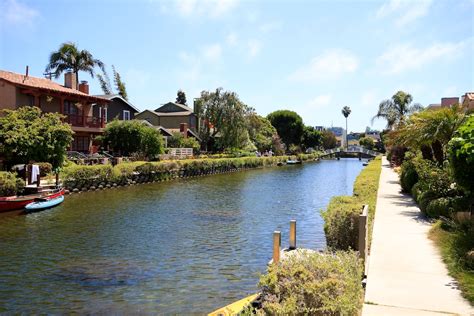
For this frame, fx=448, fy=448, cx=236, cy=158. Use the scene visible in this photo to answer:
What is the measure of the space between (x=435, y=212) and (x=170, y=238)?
362 inches

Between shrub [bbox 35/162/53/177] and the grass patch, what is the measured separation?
2138 centimetres

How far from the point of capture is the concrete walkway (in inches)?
280

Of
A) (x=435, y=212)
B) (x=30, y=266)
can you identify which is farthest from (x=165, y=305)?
(x=435, y=212)

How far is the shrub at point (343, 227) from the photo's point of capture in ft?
34.2

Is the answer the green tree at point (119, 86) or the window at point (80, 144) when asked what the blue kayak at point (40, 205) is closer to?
the window at point (80, 144)

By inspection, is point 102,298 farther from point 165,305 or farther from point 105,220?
point 105,220

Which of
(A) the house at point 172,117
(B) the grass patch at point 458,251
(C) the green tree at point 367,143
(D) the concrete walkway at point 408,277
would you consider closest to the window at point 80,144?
(A) the house at point 172,117

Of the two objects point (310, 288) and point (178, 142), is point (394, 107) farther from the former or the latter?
point (310, 288)

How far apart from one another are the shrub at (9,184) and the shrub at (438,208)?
19.1 metres

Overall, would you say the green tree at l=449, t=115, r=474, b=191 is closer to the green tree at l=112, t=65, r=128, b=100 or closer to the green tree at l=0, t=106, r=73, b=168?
the green tree at l=0, t=106, r=73, b=168

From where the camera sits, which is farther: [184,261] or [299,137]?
[299,137]

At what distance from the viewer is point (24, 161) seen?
2544 cm

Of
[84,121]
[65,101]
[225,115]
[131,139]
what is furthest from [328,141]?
[65,101]

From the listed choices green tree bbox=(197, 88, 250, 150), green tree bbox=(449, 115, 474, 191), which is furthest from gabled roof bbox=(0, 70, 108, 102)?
green tree bbox=(449, 115, 474, 191)
